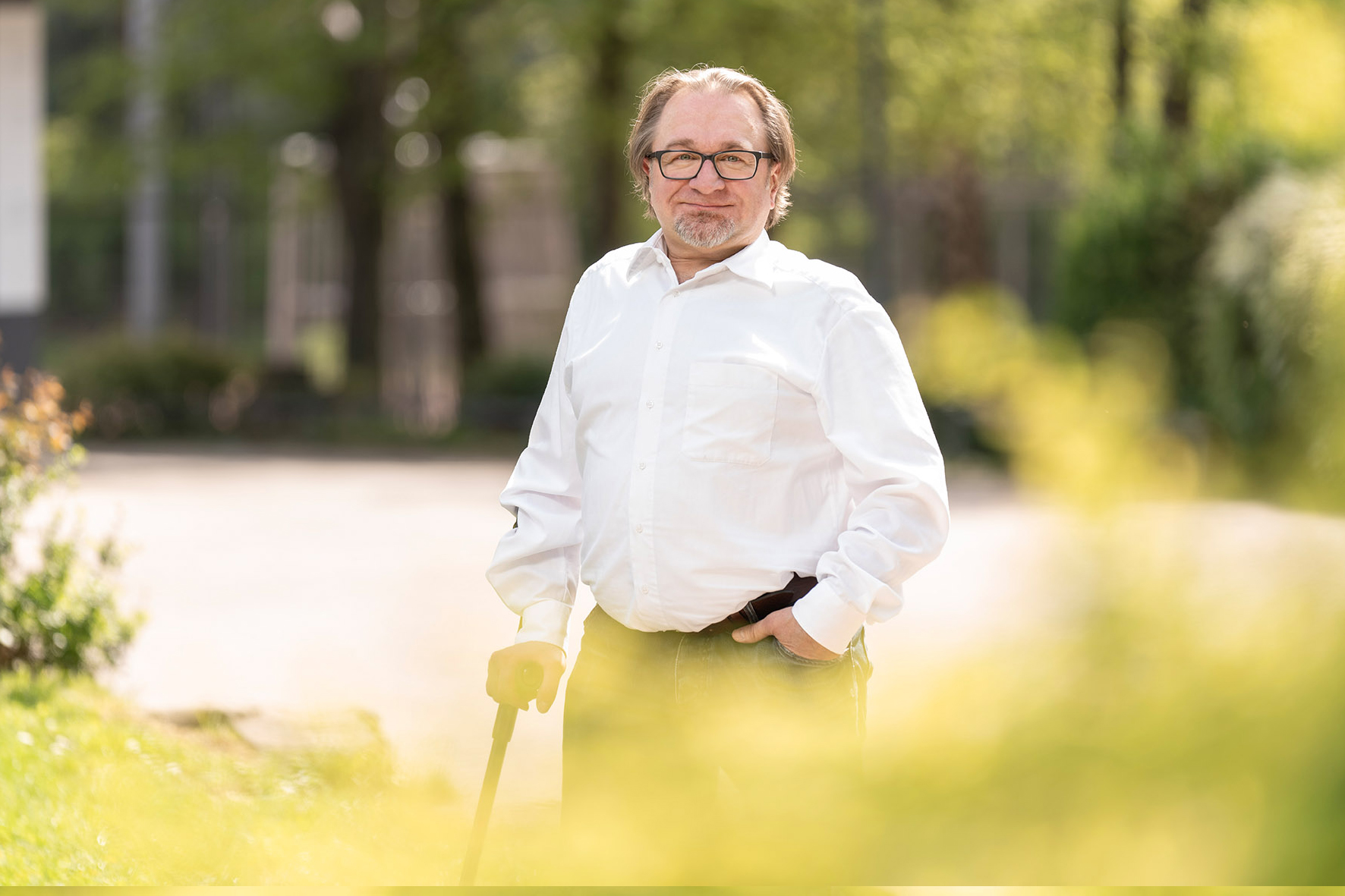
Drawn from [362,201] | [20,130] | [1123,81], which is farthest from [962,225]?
[20,130]

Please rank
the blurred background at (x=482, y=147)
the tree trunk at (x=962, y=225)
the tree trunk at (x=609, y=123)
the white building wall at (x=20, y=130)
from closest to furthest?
1. the white building wall at (x=20, y=130)
2. the blurred background at (x=482, y=147)
3. the tree trunk at (x=609, y=123)
4. the tree trunk at (x=962, y=225)

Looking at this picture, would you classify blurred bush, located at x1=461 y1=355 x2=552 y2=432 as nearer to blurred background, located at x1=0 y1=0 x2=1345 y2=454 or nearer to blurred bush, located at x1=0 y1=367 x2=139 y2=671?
blurred background, located at x1=0 y1=0 x2=1345 y2=454

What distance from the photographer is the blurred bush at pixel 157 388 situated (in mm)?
18703

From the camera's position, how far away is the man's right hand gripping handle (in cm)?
215

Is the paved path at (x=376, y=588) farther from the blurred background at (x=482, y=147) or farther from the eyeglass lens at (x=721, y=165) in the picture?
the blurred background at (x=482, y=147)

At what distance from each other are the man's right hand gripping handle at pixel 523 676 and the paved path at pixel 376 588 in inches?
4.7

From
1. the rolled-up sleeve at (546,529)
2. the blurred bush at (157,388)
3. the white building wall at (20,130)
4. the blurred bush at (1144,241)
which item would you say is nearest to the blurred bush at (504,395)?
the blurred bush at (157,388)

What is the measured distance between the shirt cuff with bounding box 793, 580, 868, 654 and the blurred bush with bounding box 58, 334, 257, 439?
1748 cm

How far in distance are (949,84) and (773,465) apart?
17.2 meters

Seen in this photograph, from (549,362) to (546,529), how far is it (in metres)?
16.8

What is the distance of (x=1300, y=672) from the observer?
57cm

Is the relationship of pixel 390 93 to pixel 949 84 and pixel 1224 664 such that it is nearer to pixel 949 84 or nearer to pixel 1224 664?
pixel 949 84

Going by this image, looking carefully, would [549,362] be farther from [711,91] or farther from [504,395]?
[711,91]

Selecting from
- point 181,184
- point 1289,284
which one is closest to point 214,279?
point 181,184
